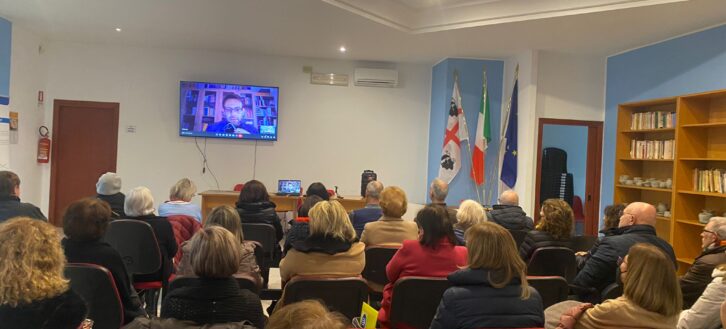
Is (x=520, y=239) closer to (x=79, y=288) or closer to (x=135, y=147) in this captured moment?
(x=79, y=288)

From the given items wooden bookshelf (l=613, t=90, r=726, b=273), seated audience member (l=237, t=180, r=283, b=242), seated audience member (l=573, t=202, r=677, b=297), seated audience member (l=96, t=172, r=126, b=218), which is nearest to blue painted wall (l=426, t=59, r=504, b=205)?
wooden bookshelf (l=613, t=90, r=726, b=273)

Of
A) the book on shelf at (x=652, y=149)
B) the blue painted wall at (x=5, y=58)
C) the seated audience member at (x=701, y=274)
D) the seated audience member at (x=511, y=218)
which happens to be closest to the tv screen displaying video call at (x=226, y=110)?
the blue painted wall at (x=5, y=58)

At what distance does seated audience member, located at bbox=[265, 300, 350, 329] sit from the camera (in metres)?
1.02

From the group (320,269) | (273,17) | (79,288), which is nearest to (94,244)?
(79,288)

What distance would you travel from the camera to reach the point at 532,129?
24.1 ft

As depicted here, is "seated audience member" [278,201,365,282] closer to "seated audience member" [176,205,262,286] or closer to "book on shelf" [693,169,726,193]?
"seated audience member" [176,205,262,286]

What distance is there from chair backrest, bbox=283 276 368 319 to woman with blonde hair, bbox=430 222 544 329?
55cm

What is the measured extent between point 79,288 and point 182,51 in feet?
21.0

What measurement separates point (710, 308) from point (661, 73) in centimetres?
503

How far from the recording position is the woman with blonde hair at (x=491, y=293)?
2051 millimetres

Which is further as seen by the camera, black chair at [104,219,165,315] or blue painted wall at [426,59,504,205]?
blue painted wall at [426,59,504,205]

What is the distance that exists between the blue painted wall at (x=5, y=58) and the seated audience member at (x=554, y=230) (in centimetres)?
675

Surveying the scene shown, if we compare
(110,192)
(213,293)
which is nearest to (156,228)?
(110,192)

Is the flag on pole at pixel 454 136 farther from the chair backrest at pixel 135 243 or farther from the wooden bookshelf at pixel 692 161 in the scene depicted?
the chair backrest at pixel 135 243
